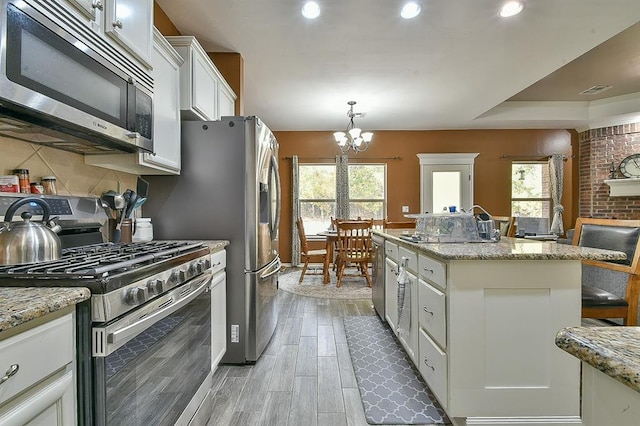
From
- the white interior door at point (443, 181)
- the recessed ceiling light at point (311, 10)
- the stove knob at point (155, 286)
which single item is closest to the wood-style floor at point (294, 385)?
the stove knob at point (155, 286)

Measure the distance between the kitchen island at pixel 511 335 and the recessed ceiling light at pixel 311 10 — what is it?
2050mm

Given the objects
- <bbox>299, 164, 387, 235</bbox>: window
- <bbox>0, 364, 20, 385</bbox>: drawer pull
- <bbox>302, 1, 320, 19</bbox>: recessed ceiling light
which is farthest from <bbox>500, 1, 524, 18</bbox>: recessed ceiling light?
<bbox>299, 164, 387, 235</bbox>: window

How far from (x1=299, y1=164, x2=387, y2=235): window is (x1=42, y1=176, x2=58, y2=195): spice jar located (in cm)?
482

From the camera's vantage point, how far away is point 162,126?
1.91 m

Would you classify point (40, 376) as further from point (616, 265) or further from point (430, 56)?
A: point (430, 56)

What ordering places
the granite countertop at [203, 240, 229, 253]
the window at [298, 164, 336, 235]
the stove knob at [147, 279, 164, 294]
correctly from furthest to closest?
1. the window at [298, 164, 336, 235]
2. the granite countertop at [203, 240, 229, 253]
3. the stove knob at [147, 279, 164, 294]

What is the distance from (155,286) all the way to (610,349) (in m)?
1.21

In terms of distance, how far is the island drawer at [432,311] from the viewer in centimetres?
155

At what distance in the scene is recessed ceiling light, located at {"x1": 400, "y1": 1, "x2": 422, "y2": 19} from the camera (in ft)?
7.64

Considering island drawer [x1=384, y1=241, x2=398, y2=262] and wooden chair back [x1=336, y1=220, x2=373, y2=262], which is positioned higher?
island drawer [x1=384, y1=241, x2=398, y2=262]

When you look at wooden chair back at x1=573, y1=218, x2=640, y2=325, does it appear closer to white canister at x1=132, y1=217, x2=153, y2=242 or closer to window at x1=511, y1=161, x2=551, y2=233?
white canister at x1=132, y1=217, x2=153, y2=242

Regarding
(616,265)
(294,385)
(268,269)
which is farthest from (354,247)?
(616,265)

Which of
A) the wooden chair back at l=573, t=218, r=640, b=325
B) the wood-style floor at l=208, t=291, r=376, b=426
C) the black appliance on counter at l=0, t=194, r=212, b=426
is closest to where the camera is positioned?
the black appliance on counter at l=0, t=194, r=212, b=426

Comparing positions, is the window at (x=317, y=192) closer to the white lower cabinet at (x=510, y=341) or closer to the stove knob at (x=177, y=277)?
the white lower cabinet at (x=510, y=341)
